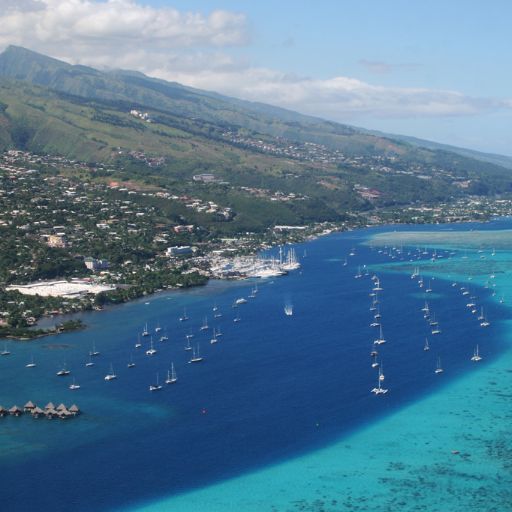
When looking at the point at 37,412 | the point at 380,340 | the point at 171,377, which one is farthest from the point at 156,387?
the point at 380,340

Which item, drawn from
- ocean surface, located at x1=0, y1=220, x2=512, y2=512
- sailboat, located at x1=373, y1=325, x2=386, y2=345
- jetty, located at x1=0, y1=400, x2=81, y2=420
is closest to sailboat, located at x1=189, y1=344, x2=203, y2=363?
ocean surface, located at x1=0, y1=220, x2=512, y2=512

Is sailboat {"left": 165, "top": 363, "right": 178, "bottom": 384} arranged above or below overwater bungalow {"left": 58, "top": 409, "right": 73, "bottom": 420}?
above

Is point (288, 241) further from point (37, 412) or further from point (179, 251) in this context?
point (37, 412)

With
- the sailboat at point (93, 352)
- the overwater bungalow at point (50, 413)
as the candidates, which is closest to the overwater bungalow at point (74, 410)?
the overwater bungalow at point (50, 413)

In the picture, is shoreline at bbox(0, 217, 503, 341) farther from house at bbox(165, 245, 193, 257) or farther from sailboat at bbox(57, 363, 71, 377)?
sailboat at bbox(57, 363, 71, 377)

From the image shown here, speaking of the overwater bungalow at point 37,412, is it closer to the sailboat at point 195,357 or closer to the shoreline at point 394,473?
the shoreline at point 394,473

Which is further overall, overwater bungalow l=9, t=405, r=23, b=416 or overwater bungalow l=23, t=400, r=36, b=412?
overwater bungalow l=23, t=400, r=36, b=412
